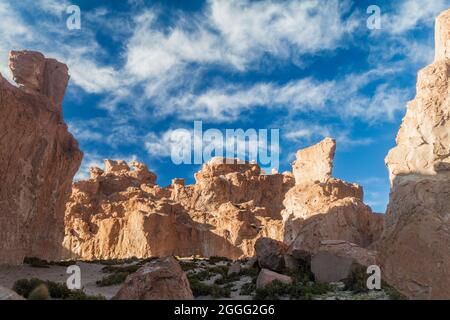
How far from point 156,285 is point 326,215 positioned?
19093 millimetres

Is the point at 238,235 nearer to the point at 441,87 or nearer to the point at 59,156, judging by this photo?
the point at 59,156

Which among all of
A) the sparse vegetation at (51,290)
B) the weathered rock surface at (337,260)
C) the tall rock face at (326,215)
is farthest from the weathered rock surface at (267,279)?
the sparse vegetation at (51,290)

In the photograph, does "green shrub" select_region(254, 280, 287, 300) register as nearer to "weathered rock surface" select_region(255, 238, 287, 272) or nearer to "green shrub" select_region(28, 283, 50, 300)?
"weathered rock surface" select_region(255, 238, 287, 272)

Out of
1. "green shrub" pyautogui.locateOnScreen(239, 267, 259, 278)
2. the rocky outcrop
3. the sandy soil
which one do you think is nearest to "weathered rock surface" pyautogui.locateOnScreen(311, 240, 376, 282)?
"green shrub" pyautogui.locateOnScreen(239, 267, 259, 278)

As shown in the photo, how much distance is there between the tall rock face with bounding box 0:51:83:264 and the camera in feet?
70.9

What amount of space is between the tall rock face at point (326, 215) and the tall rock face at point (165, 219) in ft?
52.4

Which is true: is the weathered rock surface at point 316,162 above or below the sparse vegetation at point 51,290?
above

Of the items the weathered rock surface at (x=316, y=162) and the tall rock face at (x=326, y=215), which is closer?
the tall rock face at (x=326, y=215)

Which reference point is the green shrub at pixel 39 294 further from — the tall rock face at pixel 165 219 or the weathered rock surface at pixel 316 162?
the tall rock face at pixel 165 219

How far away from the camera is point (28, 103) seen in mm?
23906

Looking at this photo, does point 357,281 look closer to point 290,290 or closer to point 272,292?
point 290,290

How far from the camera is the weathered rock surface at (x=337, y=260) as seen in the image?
15523mm
